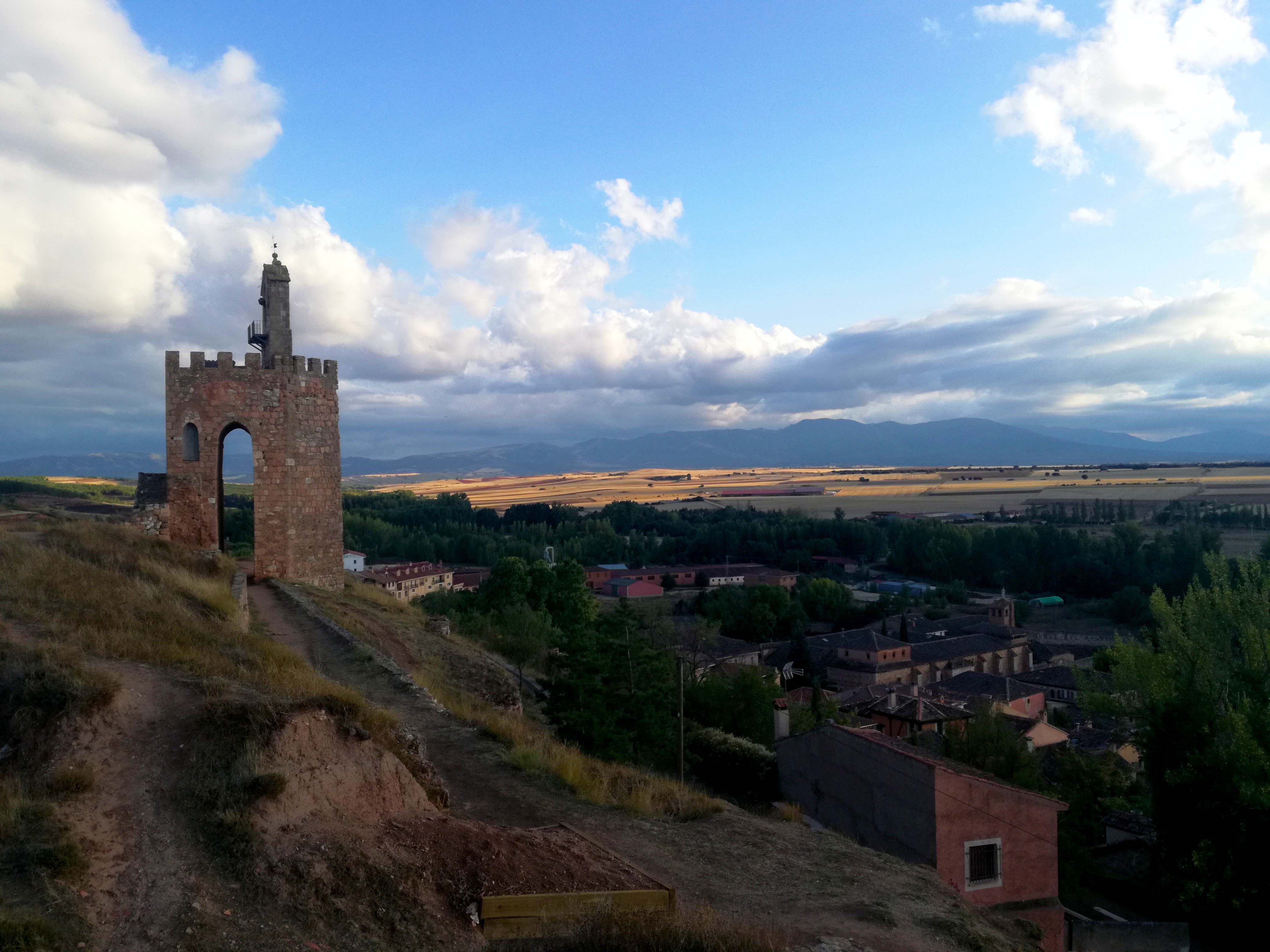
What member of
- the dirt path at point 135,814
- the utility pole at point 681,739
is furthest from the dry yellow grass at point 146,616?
the utility pole at point 681,739

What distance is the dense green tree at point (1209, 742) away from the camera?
16.5m

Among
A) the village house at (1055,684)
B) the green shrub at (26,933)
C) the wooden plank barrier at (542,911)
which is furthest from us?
the village house at (1055,684)

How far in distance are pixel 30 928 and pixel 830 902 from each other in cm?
563

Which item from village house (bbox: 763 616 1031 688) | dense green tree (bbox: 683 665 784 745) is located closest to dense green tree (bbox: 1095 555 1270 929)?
dense green tree (bbox: 683 665 784 745)

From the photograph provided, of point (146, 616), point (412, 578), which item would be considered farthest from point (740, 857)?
point (412, 578)

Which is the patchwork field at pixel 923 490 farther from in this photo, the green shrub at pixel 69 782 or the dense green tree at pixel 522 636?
the green shrub at pixel 69 782

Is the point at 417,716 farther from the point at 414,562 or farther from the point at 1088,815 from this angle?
the point at 414,562

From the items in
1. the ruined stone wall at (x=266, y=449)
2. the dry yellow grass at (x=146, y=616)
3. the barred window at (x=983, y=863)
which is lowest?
the barred window at (x=983, y=863)

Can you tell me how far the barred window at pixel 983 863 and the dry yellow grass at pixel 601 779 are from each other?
22.0ft

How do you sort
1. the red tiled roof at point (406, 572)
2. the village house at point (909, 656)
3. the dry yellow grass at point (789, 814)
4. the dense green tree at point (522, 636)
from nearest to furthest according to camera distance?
the dry yellow grass at point (789, 814) < the dense green tree at point (522, 636) < the village house at point (909, 656) < the red tiled roof at point (406, 572)

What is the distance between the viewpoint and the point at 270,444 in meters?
18.5

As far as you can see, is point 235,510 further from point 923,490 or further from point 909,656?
point 923,490

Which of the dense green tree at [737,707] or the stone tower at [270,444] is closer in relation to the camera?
the stone tower at [270,444]

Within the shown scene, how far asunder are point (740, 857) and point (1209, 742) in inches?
629
